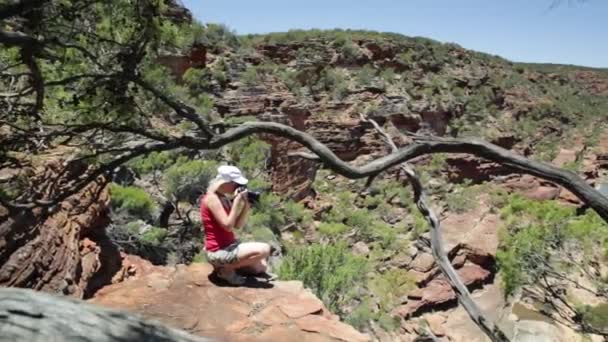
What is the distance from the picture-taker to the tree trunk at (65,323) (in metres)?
1.51

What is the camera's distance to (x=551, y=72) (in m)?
52.2

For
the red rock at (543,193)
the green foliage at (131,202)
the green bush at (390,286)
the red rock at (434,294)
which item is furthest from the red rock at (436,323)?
the red rock at (543,193)

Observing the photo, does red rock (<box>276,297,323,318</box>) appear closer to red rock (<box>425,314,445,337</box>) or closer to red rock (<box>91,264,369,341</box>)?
red rock (<box>91,264,369,341</box>)

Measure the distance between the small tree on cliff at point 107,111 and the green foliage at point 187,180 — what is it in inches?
241

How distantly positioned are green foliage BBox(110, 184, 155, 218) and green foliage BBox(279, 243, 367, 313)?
231cm

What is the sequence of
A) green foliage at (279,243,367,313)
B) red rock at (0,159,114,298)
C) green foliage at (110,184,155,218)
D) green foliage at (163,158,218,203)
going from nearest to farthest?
red rock at (0,159,114,298)
green foliage at (110,184,155,218)
green foliage at (279,243,367,313)
green foliage at (163,158,218,203)

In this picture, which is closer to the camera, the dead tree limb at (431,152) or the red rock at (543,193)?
the dead tree limb at (431,152)

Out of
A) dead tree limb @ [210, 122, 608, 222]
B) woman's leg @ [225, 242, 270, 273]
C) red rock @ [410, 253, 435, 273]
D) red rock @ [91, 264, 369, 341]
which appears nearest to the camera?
dead tree limb @ [210, 122, 608, 222]

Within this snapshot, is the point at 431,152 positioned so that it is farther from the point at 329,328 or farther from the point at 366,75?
the point at 366,75

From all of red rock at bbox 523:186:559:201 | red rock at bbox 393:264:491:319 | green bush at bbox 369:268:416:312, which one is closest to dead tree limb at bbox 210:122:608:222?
green bush at bbox 369:268:416:312

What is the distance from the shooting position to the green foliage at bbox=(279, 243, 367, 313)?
8.59 meters

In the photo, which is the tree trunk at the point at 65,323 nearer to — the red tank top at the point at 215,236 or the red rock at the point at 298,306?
the red rock at the point at 298,306

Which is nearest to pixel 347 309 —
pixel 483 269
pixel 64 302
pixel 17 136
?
pixel 483 269

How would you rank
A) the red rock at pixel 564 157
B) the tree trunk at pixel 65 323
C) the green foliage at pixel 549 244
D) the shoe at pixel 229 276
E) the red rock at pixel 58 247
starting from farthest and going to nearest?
the red rock at pixel 564 157, the green foliage at pixel 549 244, the shoe at pixel 229 276, the red rock at pixel 58 247, the tree trunk at pixel 65 323
